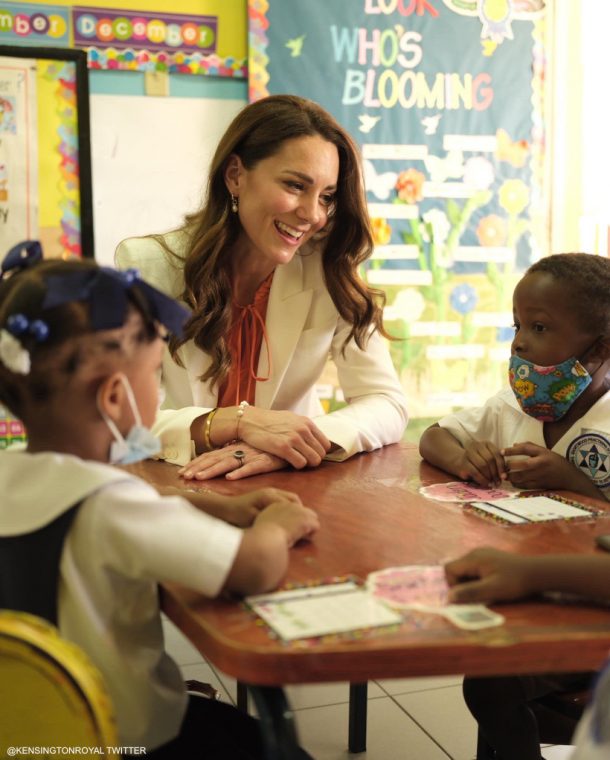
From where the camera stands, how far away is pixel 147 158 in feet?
11.5

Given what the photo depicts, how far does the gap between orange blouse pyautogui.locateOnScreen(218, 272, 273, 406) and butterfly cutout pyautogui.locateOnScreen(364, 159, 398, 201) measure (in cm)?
159

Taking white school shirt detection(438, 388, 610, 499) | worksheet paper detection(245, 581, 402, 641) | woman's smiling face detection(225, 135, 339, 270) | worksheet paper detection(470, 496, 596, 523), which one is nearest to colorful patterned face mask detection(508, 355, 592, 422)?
white school shirt detection(438, 388, 610, 499)

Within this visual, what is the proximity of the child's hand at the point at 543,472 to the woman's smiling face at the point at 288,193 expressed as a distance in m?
0.85

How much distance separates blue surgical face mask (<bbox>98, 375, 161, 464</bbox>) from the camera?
1.10 metres

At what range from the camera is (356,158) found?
2.20 meters

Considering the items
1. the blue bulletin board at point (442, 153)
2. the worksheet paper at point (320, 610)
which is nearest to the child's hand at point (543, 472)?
the worksheet paper at point (320, 610)

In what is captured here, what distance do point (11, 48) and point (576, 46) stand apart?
2.32 metres

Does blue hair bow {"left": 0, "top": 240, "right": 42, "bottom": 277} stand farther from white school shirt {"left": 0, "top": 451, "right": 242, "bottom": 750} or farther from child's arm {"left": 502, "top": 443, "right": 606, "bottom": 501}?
child's arm {"left": 502, "top": 443, "right": 606, "bottom": 501}

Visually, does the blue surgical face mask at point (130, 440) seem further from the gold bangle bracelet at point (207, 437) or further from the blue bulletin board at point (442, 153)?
the blue bulletin board at point (442, 153)

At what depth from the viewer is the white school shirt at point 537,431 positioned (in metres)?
1.64

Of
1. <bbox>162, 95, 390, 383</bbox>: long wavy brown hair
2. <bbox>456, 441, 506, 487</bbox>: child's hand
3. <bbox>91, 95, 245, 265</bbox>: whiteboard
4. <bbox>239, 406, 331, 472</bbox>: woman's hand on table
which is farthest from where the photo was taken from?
<bbox>91, 95, 245, 265</bbox>: whiteboard

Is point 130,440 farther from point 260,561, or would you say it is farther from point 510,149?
point 510,149

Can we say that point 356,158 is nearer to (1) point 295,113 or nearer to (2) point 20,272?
(1) point 295,113

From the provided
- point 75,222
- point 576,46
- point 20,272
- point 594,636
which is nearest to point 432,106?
point 576,46
